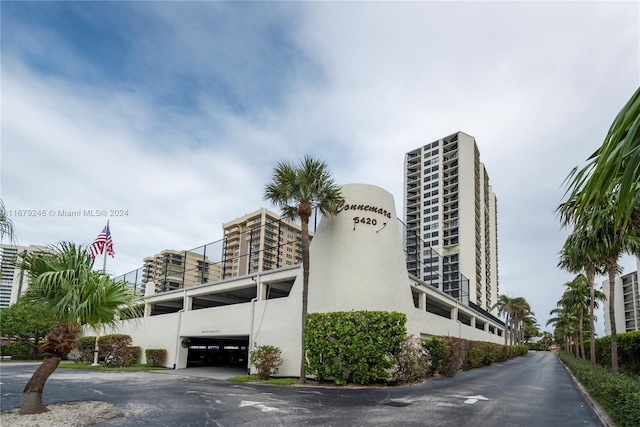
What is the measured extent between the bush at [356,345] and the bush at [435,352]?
379 cm

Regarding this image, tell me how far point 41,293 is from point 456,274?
34877 millimetres

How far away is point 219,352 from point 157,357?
813cm

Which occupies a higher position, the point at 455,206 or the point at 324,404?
the point at 455,206

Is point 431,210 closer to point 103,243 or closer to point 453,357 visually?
point 453,357

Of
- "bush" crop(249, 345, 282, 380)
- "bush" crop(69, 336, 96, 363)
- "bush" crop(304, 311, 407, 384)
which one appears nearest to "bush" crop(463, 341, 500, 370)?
"bush" crop(304, 311, 407, 384)

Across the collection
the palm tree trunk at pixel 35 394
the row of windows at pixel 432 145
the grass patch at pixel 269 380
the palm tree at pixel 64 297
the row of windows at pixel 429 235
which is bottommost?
the grass patch at pixel 269 380

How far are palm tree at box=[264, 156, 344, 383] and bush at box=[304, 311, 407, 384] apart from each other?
107 centimetres

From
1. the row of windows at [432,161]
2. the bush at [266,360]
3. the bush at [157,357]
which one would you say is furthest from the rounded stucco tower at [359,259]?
the row of windows at [432,161]

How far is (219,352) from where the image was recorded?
1341 inches

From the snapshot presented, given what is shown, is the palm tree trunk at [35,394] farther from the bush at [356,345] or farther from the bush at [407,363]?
the bush at [407,363]

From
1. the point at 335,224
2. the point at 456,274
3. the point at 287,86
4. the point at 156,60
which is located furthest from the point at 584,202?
the point at 456,274

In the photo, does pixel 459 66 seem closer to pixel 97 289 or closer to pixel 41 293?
pixel 97 289

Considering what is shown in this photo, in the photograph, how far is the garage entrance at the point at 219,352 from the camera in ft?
103

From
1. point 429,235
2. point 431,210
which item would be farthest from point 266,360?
point 431,210
